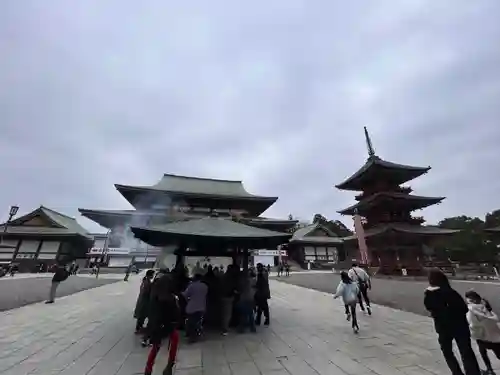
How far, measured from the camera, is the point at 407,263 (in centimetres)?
2542

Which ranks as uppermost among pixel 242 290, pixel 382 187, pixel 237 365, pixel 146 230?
pixel 382 187

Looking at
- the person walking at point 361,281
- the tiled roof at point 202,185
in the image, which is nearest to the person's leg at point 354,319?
the person walking at point 361,281

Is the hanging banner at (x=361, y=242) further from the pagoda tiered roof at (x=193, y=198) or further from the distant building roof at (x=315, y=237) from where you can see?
the distant building roof at (x=315, y=237)

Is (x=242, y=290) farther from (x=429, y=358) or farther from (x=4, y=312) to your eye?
(x=4, y=312)

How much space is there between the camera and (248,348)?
549 centimetres

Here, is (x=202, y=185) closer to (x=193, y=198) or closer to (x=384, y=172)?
(x=193, y=198)

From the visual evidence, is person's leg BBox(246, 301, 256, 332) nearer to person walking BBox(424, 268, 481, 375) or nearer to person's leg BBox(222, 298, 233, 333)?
person's leg BBox(222, 298, 233, 333)

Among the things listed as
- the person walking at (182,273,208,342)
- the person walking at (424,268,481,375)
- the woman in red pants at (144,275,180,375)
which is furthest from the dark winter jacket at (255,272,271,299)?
the person walking at (424,268,481,375)

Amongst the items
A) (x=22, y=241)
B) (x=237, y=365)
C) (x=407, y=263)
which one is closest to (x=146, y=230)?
(x=237, y=365)

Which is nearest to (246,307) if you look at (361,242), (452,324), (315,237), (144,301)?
(144,301)

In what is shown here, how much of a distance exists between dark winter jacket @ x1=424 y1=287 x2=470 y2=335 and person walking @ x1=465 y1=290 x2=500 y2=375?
399 millimetres

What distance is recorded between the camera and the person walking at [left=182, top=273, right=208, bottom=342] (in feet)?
19.7

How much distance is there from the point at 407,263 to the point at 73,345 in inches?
1072

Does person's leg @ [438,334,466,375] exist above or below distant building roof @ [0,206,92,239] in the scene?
below
